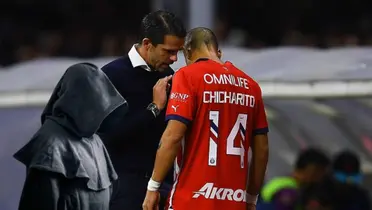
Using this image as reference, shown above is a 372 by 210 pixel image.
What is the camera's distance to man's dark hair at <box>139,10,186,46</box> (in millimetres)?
5645

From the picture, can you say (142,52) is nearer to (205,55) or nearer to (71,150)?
(205,55)

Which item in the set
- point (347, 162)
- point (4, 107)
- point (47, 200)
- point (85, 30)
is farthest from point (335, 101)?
point (85, 30)

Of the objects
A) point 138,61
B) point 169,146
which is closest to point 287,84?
point 138,61

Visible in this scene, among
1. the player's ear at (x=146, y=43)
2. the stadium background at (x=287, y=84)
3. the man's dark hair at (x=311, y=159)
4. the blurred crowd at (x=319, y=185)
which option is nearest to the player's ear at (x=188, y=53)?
the player's ear at (x=146, y=43)

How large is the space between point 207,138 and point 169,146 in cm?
17

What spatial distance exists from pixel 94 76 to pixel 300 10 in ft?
31.8

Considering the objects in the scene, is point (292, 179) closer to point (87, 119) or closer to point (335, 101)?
point (335, 101)

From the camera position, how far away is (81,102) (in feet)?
16.2

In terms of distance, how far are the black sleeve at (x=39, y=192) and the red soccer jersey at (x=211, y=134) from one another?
0.70m

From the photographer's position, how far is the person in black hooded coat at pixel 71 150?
15.5ft

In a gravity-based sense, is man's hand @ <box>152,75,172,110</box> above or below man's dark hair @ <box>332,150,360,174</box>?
above

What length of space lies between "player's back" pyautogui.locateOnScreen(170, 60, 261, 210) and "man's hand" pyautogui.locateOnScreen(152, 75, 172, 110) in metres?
0.30

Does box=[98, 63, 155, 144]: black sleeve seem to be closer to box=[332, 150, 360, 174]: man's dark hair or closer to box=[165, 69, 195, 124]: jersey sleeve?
box=[165, 69, 195, 124]: jersey sleeve

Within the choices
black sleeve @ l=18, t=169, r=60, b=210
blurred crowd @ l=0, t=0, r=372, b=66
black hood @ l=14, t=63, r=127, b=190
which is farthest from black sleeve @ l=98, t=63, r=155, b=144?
blurred crowd @ l=0, t=0, r=372, b=66
